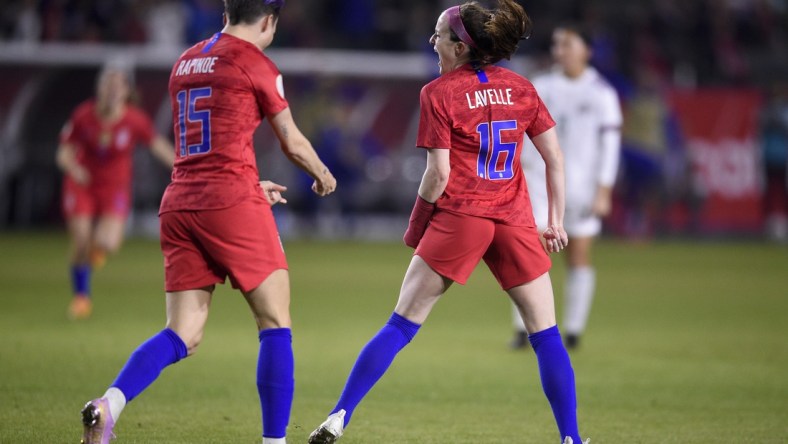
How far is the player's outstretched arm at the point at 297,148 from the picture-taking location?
529 centimetres

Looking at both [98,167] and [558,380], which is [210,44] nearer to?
[558,380]

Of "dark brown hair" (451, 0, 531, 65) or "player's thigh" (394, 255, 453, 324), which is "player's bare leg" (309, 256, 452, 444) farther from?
"dark brown hair" (451, 0, 531, 65)

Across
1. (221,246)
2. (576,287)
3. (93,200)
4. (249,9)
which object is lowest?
(576,287)

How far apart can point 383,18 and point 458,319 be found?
15.7 metres

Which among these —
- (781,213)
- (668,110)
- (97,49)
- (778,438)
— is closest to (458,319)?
(778,438)

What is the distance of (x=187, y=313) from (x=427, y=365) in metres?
3.89

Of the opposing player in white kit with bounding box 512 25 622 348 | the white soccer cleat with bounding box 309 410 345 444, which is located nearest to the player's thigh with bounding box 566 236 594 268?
the opposing player in white kit with bounding box 512 25 622 348

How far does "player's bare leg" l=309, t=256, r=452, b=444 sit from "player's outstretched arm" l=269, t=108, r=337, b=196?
722 mm

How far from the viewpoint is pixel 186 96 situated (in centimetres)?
538

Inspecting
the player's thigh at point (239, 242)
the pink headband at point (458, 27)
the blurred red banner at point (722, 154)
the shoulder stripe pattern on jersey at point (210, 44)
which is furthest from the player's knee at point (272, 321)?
the blurred red banner at point (722, 154)

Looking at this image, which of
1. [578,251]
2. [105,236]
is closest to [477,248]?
[578,251]

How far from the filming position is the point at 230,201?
530 cm

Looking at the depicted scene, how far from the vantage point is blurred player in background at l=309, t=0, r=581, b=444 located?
5648 mm

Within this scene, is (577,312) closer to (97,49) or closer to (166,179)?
(97,49)
